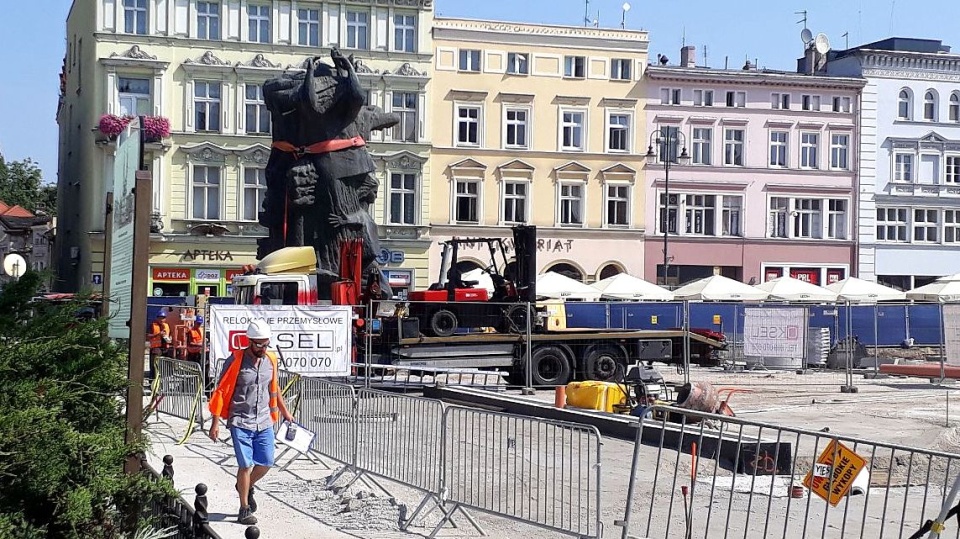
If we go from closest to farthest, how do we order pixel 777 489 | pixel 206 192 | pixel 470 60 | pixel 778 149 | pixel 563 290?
pixel 777 489, pixel 563 290, pixel 206 192, pixel 470 60, pixel 778 149

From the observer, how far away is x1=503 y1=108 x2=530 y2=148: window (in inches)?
2079

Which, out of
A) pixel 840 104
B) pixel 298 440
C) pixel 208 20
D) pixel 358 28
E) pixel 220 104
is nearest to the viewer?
A: pixel 298 440

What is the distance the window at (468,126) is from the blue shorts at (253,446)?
1642 inches

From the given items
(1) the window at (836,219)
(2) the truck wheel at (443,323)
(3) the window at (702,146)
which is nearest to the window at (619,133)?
(3) the window at (702,146)

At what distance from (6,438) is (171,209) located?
146 feet

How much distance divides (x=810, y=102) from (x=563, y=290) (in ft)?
67.7

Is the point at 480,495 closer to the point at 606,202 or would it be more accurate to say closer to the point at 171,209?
the point at 171,209

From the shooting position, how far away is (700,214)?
55.2 meters

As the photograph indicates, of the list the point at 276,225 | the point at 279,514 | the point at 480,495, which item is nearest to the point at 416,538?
the point at 480,495

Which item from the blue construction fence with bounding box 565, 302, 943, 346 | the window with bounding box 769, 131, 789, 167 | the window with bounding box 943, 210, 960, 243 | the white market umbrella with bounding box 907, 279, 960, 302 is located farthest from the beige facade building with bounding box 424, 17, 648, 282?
the blue construction fence with bounding box 565, 302, 943, 346

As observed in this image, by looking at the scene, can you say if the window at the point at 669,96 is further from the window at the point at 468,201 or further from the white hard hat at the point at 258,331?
the white hard hat at the point at 258,331

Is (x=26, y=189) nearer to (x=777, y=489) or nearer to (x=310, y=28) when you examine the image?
(x=310, y=28)

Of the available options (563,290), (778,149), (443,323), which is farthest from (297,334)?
(778,149)

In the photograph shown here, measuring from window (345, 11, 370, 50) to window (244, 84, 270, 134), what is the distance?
13.3ft
